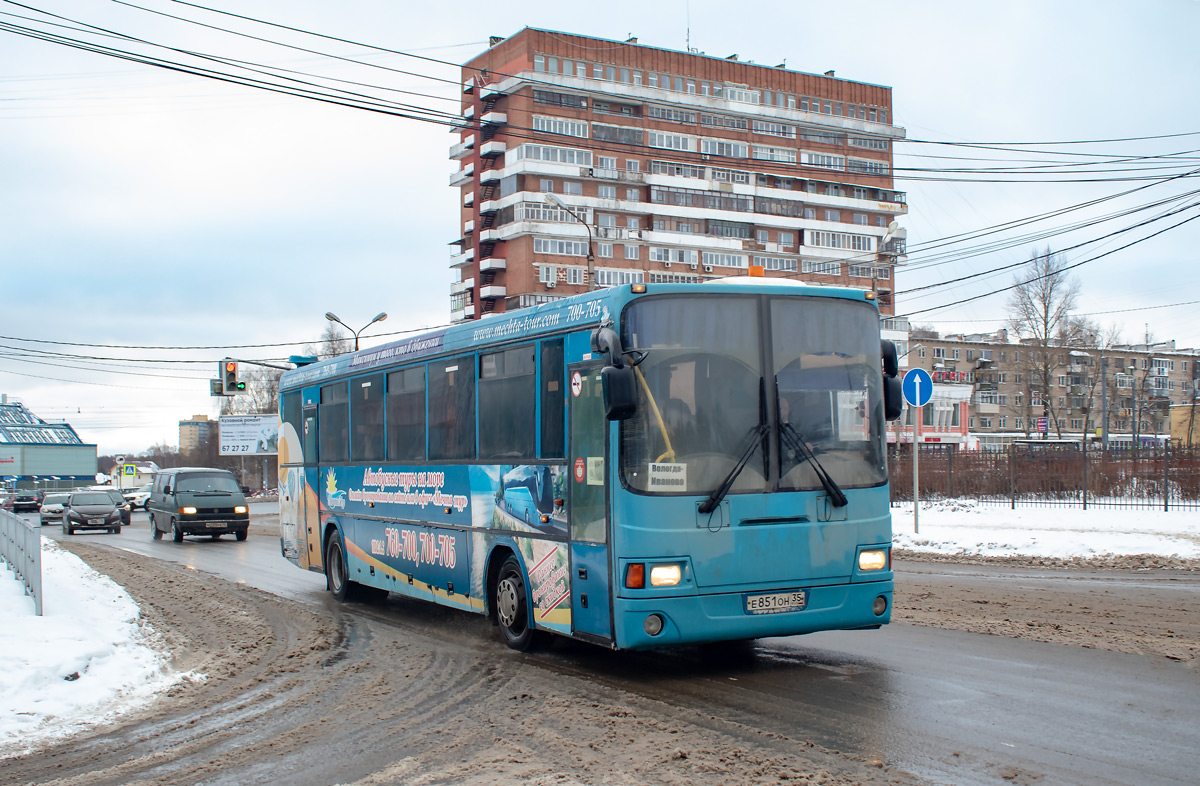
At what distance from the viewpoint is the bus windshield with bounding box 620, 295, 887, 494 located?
8070 mm

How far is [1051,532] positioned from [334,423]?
558 inches

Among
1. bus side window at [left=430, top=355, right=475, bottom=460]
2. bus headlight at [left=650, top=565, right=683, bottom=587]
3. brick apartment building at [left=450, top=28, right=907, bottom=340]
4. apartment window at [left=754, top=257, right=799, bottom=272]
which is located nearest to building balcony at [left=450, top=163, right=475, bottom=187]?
brick apartment building at [left=450, top=28, right=907, bottom=340]

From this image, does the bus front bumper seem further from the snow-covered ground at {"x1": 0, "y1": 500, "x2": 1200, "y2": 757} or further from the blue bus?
the snow-covered ground at {"x1": 0, "y1": 500, "x2": 1200, "y2": 757}

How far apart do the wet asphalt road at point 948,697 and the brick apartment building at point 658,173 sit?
241ft

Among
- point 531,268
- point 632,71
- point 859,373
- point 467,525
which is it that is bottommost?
point 467,525

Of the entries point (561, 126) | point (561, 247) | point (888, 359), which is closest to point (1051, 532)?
point (888, 359)

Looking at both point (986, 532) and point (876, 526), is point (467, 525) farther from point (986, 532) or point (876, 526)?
point (986, 532)

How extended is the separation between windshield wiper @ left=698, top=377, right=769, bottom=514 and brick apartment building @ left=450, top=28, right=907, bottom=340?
244 feet

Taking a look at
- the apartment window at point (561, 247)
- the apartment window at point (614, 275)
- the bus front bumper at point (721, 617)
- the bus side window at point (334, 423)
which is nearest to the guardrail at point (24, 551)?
the bus side window at point (334, 423)

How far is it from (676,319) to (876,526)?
2267mm

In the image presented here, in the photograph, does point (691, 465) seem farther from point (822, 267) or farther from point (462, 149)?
point (822, 267)

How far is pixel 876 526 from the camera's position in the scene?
863 cm

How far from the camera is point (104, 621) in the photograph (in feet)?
38.1

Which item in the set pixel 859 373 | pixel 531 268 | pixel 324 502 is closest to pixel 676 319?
pixel 859 373
